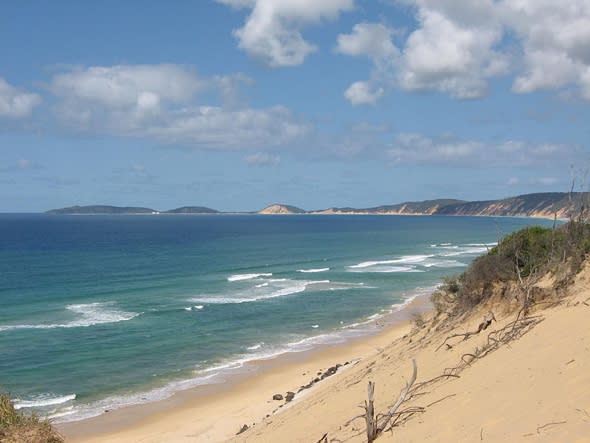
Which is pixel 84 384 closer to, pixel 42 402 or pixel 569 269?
pixel 42 402

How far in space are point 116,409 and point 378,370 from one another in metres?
10.7

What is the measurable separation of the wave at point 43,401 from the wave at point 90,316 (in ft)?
34.4

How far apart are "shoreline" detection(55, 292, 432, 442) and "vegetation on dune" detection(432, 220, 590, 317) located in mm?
6280

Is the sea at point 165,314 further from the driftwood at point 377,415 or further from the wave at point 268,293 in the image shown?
the driftwood at point 377,415

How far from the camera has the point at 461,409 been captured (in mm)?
8086

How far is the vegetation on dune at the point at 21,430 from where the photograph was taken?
37.3ft

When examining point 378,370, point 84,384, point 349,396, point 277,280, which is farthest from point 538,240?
point 277,280

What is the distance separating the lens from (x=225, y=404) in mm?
21562

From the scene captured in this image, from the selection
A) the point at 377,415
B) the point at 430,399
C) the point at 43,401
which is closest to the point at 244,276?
the point at 43,401

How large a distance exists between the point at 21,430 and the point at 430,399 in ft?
27.4

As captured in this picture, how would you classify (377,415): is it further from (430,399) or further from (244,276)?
(244,276)

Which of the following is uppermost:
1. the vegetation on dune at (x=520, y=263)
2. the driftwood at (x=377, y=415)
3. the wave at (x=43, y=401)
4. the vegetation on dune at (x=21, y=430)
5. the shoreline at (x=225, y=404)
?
the vegetation on dune at (x=520, y=263)

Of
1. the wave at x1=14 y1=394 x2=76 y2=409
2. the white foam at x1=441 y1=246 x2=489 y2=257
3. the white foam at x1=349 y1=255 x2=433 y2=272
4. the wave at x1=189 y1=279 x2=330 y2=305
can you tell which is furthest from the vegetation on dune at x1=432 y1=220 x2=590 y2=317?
the white foam at x1=441 y1=246 x2=489 y2=257

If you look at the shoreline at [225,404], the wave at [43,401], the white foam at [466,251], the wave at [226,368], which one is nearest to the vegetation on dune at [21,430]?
the shoreline at [225,404]
